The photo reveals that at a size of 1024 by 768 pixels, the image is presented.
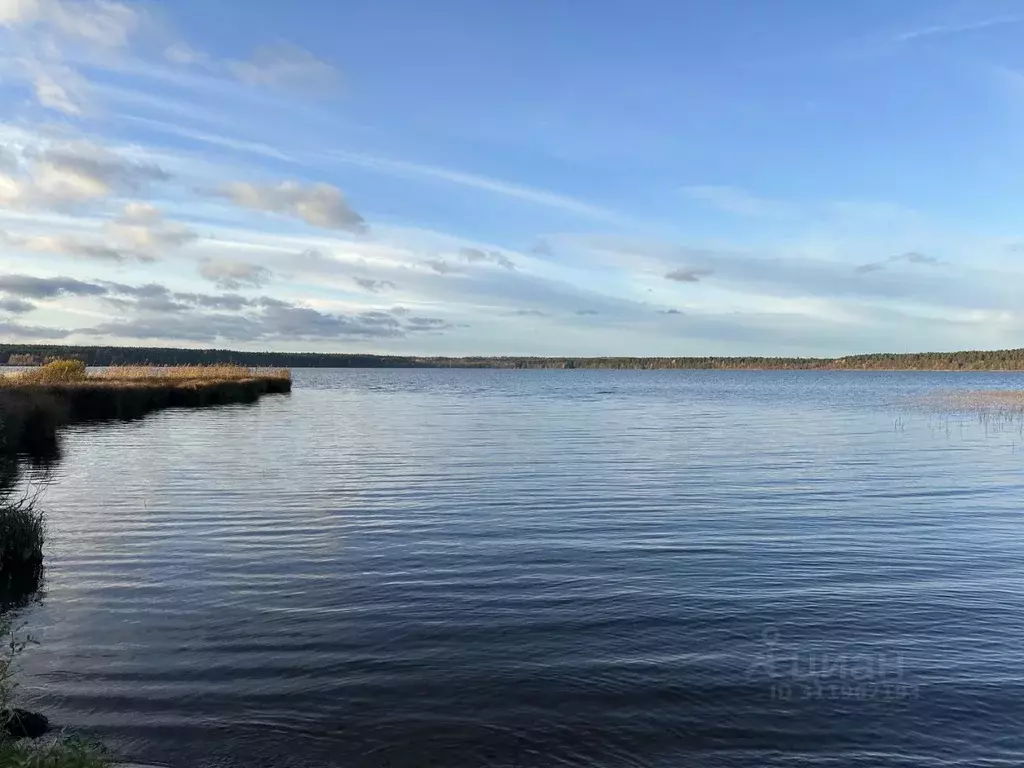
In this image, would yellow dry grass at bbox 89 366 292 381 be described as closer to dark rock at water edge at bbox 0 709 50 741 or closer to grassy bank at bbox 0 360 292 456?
grassy bank at bbox 0 360 292 456

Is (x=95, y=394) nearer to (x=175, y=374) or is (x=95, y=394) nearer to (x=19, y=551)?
(x=175, y=374)

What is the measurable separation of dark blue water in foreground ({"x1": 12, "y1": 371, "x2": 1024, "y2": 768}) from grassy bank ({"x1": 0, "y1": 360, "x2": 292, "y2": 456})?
10.1 m

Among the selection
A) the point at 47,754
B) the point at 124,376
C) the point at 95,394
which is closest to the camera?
the point at 47,754

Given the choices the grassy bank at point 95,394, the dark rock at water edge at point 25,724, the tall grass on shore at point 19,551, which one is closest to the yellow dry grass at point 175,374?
the grassy bank at point 95,394

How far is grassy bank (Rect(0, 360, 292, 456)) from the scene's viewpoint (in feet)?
104

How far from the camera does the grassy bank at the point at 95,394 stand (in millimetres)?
31816

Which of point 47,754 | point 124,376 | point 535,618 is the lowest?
point 535,618

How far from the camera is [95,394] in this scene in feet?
147

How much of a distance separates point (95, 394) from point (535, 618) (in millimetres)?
41184

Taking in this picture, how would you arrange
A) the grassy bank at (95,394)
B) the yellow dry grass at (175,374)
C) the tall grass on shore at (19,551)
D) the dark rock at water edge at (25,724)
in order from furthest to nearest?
the yellow dry grass at (175,374) → the grassy bank at (95,394) → the tall grass on shore at (19,551) → the dark rock at water edge at (25,724)

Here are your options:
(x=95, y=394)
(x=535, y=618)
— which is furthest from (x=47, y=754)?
(x=95, y=394)

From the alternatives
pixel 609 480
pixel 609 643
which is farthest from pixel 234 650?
pixel 609 480

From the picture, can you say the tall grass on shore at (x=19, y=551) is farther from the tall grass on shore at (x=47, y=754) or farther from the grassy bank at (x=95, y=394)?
the grassy bank at (x=95, y=394)

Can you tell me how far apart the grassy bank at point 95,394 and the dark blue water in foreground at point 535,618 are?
10.1 m
